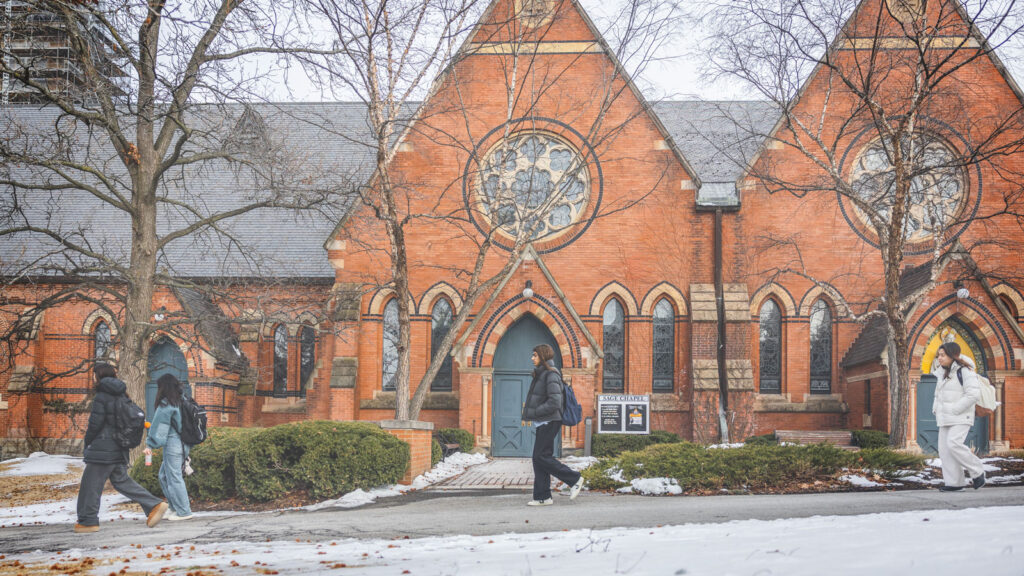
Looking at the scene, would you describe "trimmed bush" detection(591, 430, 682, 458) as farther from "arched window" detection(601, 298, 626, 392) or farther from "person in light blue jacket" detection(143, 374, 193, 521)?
→ "person in light blue jacket" detection(143, 374, 193, 521)

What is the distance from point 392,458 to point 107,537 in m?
4.54

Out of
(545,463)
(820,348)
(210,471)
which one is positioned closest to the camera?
(545,463)

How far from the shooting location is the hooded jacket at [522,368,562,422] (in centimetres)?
1073

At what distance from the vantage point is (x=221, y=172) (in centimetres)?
2820

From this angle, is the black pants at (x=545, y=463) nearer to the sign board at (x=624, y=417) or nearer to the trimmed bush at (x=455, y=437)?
the sign board at (x=624, y=417)

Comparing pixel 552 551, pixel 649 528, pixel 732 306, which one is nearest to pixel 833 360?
pixel 732 306

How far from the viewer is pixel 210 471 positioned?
12922 mm

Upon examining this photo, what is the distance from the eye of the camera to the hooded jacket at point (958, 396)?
36.0ft

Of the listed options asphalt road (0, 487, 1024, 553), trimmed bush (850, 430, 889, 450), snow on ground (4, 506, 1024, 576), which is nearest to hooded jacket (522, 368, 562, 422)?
asphalt road (0, 487, 1024, 553)

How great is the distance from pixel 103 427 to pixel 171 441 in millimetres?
924

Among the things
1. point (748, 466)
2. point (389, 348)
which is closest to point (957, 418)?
point (748, 466)

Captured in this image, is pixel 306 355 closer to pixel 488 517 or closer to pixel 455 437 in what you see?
pixel 455 437

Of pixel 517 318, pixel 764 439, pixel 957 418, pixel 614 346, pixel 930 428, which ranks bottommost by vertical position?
pixel 764 439

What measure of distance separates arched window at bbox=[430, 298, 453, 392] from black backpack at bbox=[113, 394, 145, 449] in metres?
12.4
